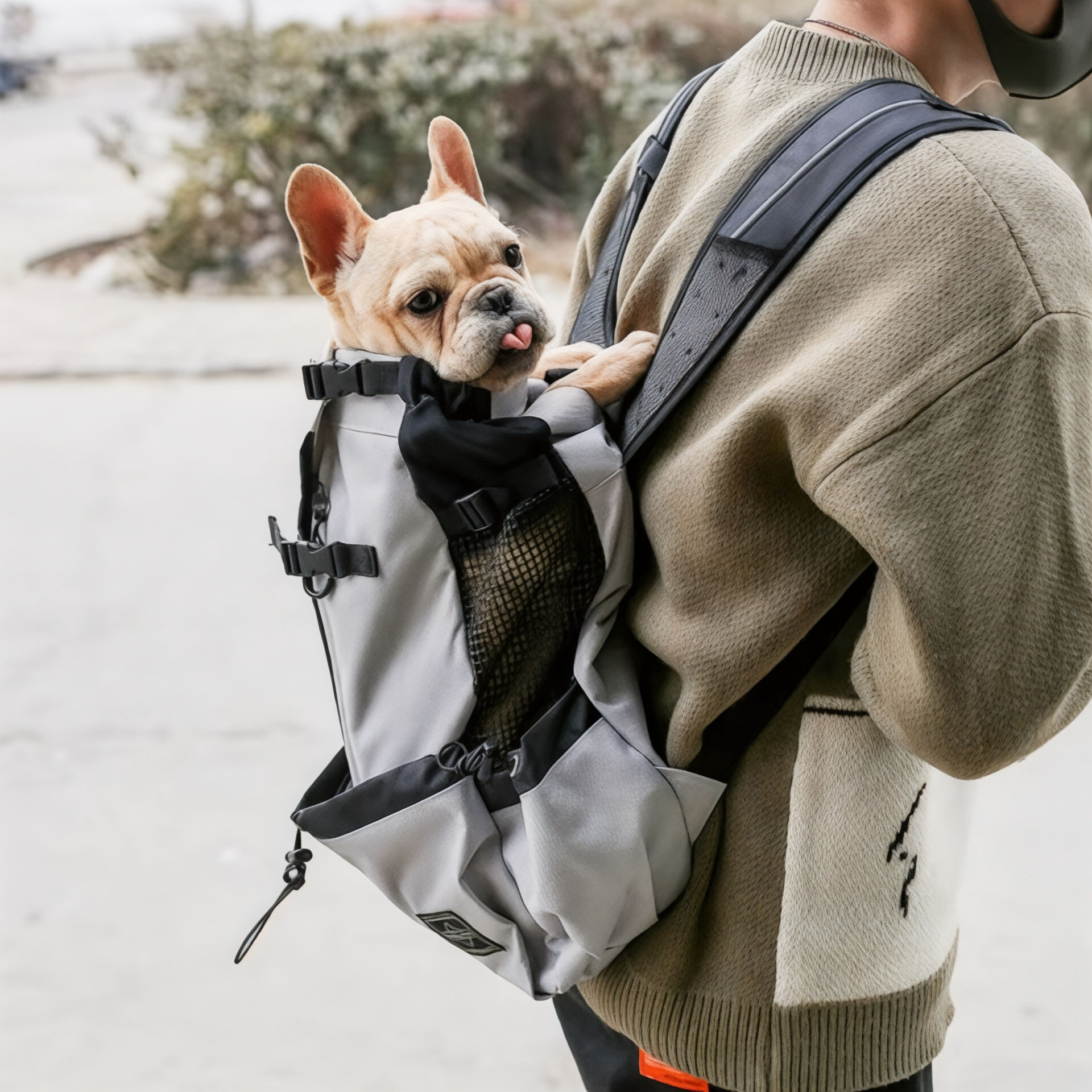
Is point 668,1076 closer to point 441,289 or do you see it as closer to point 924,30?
point 441,289

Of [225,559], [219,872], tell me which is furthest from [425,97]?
[219,872]

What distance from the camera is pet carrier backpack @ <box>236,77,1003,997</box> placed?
0.70 metres

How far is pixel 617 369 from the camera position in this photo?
726 mm

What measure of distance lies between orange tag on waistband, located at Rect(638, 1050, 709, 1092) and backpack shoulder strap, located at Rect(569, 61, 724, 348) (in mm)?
514

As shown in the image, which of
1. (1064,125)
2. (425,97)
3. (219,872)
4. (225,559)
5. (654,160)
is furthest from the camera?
(425,97)

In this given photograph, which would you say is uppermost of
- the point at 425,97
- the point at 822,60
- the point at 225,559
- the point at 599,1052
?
the point at 822,60

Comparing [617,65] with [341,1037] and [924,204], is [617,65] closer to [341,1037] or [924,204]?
[341,1037]

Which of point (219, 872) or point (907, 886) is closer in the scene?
point (907, 886)

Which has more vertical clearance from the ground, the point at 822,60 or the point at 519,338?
the point at 822,60

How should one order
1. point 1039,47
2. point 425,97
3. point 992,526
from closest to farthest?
1. point 992,526
2. point 1039,47
3. point 425,97

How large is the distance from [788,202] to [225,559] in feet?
8.17

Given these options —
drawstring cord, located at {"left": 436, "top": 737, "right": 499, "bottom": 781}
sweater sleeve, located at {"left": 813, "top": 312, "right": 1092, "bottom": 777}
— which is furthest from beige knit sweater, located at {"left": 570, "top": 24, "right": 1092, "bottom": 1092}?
drawstring cord, located at {"left": 436, "top": 737, "right": 499, "bottom": 781}

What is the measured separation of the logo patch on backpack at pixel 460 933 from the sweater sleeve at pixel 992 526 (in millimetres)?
347

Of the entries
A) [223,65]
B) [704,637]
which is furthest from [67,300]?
[704,637]
